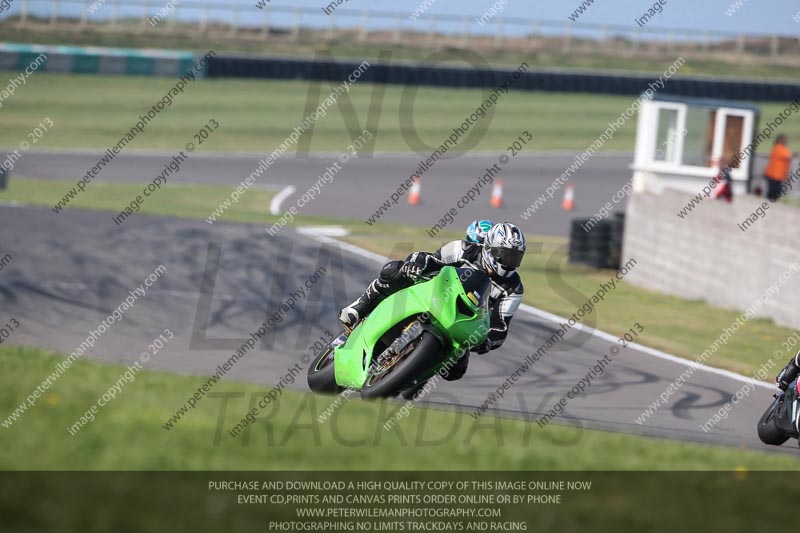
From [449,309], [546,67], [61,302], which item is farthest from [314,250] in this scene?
[546,67]

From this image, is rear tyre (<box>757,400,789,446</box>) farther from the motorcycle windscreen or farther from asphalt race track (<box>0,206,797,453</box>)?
the motorcycle windscreen

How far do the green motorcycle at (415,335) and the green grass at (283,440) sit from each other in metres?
0.73

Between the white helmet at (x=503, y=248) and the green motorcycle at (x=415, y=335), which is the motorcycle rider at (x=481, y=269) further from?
the green motorcycle at (x=415, y=335)

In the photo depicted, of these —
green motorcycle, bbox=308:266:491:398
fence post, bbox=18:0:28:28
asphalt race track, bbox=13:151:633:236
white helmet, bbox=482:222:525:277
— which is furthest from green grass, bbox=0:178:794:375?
fence post, bbox=18:0:28:28

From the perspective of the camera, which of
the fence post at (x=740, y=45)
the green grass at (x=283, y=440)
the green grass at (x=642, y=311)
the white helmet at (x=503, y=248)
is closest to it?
the green grass at (x=283, y=440)

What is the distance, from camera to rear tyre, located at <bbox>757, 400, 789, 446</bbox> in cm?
970

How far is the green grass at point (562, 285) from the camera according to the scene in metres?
15.5

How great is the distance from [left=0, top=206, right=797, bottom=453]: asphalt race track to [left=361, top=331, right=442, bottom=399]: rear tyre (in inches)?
46.1

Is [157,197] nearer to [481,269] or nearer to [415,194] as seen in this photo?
[415,194]

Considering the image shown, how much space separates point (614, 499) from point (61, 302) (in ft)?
32.2

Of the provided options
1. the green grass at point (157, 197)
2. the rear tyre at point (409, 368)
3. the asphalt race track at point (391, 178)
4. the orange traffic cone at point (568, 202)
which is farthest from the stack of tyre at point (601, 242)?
the rear tyre at point (409, 368)

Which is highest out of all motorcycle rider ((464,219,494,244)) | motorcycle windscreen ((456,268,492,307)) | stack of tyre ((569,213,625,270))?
motorcycle rider ((464,219,494,244))

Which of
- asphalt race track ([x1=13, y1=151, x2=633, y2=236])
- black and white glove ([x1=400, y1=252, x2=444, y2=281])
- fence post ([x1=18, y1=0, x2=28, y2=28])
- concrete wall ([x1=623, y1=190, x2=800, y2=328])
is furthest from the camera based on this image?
fence post ([x1=18, y1=0, x2=28, y2=28])

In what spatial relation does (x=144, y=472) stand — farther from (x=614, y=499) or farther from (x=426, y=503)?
(x=614, y=499)
